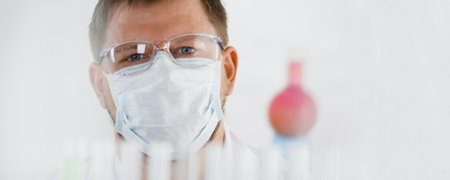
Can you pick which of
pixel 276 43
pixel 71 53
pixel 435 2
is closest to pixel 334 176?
pixel 276 43

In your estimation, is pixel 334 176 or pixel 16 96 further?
pixel 16 96

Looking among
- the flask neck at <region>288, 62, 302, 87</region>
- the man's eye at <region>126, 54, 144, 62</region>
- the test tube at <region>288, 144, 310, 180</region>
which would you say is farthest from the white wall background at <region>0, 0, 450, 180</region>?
the man's eye at <region>126, 54, 144, 62</region>

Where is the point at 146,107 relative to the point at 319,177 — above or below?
above

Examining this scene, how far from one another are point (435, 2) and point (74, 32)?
34.6 inches

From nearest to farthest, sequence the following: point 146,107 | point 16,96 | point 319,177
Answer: point 146,107 → point 319,177 → point 16,96

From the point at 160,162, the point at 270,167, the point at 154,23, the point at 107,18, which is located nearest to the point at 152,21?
the point at 154,23

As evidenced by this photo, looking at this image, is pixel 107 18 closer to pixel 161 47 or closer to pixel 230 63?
pixel 161 47

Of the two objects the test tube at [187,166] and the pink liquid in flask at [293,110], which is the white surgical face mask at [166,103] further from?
the pink liquid in flask at [293,110]

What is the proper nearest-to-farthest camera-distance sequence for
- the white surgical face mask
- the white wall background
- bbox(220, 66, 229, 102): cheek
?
the white surgical face mask, bbox(220, 66, 229, 102): cheek, the white wall background

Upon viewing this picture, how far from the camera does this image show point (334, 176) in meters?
0.81

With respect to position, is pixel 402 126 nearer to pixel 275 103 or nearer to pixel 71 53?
pixel 275 103

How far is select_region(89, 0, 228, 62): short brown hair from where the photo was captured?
0.81 meters

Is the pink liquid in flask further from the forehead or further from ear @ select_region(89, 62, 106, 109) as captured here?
ear @ select_region(89, 62, 106, 109)

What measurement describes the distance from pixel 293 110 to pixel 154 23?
40 centimetres
